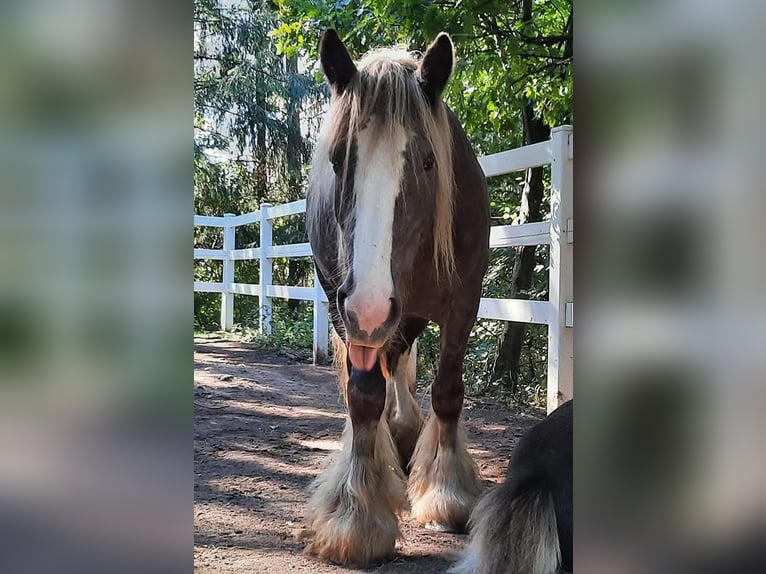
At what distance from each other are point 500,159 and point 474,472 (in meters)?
2.37

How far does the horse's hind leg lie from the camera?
248 centimetres

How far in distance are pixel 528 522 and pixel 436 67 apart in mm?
1450

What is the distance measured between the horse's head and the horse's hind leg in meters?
0.51

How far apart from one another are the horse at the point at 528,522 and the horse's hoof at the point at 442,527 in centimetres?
66

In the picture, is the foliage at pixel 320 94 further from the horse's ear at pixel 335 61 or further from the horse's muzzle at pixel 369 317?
the horse's muzzle at pixel 369 317

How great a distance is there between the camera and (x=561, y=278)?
3717mm

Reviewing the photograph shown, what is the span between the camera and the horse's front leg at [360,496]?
2.05 m

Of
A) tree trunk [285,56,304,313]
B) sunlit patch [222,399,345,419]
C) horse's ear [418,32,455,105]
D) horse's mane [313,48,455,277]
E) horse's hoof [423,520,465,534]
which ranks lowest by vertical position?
horse's hoof [423,520,465,534]

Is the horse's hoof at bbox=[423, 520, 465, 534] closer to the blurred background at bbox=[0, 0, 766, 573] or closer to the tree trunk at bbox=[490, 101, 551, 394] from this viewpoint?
the blurred background at bbox=[0, 0, 766, 573]

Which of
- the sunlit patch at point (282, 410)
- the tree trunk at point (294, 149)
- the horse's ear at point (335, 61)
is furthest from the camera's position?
the tree trunk at point (294, 149)
